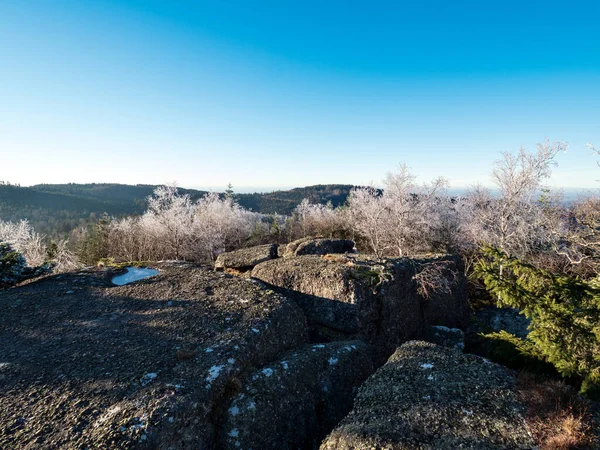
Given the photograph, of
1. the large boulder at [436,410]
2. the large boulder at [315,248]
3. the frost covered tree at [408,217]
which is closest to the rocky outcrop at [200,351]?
the large boulder at [436,410]

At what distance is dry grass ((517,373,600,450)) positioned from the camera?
3.18 m

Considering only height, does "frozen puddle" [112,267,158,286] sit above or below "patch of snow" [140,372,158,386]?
above

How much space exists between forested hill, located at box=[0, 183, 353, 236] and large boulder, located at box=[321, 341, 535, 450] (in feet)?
258

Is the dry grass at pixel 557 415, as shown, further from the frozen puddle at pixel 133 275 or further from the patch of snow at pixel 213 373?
the frozen puddle at pixel 133 275

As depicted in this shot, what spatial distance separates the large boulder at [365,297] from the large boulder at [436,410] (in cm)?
258

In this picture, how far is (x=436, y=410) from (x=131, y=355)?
533cm

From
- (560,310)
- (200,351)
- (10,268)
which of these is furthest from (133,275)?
(560,310)

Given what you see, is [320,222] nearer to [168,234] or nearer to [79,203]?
[168,234]

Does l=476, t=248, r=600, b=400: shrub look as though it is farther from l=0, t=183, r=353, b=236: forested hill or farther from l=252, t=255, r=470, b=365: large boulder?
l=0, t=183, r=353, b=236: forested hill

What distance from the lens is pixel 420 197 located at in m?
23.0

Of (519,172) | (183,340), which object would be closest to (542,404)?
(183,340)

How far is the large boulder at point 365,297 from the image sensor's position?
7.71m

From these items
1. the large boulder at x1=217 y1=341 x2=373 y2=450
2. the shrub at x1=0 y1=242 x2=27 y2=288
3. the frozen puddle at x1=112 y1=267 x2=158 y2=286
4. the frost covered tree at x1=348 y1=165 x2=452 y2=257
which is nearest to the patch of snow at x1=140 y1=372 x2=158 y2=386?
the large boulder at x1=217 y1=341 x2=373 y2=450

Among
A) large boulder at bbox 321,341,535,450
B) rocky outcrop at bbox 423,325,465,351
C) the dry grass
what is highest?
the dry grass
